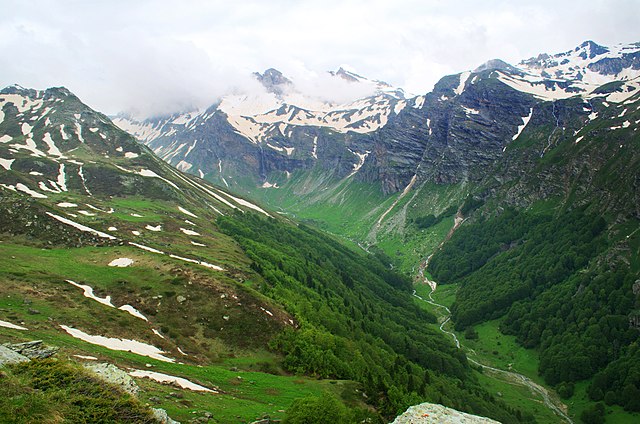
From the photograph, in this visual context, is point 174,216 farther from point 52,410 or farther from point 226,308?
point 52,410

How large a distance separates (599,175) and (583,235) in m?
34.2

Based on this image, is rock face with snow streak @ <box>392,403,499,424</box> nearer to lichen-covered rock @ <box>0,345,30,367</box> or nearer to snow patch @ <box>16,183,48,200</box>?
lichen-covered rock @ <box>0,345,30,367</box>

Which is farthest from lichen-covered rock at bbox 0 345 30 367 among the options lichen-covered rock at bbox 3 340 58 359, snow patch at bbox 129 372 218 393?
snow patch at bbox 129 372 218 393

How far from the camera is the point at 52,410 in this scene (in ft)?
70.2

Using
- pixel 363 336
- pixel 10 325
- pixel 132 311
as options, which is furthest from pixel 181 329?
pixel 363 336

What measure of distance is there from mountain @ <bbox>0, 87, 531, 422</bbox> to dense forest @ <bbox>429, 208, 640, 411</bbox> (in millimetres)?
24052

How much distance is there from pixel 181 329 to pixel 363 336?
168ft

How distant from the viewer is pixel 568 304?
463 ft

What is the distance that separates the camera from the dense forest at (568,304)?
11081cm

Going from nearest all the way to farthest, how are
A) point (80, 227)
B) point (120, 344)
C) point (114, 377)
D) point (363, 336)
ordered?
point (114, 377) → point (120, 344) → point (80, 227) → point (363, 336)

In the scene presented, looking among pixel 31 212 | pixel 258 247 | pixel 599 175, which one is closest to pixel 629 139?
pixel 599 175

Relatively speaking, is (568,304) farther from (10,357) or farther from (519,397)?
(10,357)

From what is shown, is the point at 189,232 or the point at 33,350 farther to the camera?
the point at 189,232

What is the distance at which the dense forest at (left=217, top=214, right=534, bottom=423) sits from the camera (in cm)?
6384
